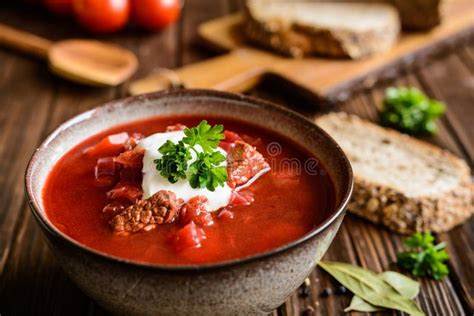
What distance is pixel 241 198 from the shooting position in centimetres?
258

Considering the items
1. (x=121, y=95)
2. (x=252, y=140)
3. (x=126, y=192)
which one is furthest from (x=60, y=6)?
(x=126, y=192)

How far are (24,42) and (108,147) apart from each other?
2.52 m

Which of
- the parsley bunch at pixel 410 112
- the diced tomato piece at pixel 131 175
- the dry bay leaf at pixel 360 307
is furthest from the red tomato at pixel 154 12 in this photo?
the dry bay leaf at pixel 360 307

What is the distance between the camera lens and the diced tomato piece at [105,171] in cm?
271

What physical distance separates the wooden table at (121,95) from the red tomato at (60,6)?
87 millimetres

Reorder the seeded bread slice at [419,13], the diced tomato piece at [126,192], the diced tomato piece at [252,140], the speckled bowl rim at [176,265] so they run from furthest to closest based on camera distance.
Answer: the seeded bread slice at [419,13] → the diced tomato piece at [252,140] → the diced tomato piece at [126,192] → the speckled bowl rim at [176,265]

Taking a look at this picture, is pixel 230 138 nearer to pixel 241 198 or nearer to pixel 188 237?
pixel 241 198

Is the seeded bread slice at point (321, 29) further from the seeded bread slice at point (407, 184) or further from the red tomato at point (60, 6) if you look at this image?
the red tomato at point (60, 6)

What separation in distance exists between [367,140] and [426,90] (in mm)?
1124

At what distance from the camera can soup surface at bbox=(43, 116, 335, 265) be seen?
92.1 inches

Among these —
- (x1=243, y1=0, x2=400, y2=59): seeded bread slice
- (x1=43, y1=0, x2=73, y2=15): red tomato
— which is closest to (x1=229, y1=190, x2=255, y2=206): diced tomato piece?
(x1=243, y1=0, x2=400, y2=59): seeded bread slice

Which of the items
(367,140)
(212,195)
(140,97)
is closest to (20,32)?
(140,97)

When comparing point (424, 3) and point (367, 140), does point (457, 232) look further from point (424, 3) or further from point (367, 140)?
point (424, 3)

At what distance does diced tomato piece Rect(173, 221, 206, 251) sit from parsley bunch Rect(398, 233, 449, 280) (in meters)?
1.19
